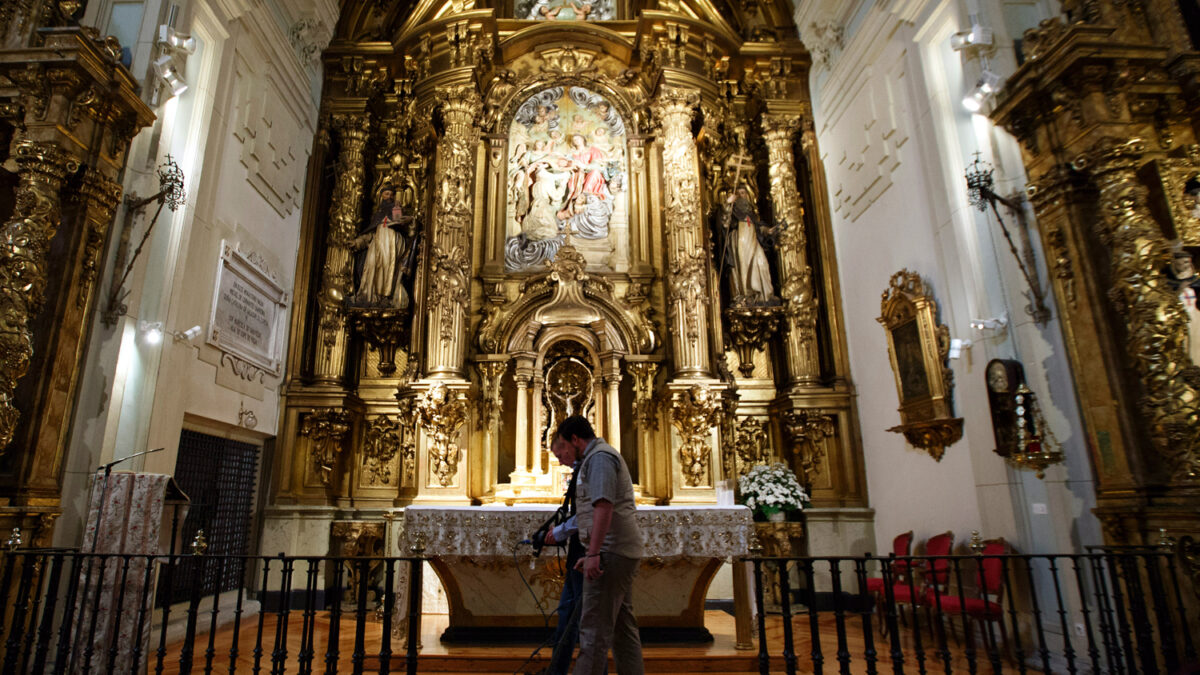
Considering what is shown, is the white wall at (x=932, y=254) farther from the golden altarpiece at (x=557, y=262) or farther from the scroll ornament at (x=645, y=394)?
the scroll ornament at (x=645, y=394)

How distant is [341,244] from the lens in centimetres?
972

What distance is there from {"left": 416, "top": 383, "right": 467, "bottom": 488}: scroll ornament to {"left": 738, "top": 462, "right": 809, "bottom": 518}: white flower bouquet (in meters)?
3.67

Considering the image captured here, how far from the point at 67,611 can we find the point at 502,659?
2860 millimetres

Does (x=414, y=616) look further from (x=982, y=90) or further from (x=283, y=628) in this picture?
(x=982, y=90)

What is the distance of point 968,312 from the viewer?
6.52m

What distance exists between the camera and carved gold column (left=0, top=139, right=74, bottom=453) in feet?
15.5

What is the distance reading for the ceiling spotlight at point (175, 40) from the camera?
19.9ft

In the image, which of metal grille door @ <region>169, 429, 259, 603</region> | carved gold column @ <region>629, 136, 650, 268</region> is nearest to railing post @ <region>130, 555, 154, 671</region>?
metal grille door @ <region>169, 429, 259, 603</region>

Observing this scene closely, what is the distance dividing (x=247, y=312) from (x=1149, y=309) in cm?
882

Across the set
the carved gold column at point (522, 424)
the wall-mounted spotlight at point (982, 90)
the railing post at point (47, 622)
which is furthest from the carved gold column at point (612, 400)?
the railing post at point (47, 622)

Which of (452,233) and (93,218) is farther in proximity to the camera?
(452,233)

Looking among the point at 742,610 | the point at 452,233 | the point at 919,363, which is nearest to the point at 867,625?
the point at 742,610

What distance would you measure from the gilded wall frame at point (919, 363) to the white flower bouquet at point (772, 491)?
1.59 m

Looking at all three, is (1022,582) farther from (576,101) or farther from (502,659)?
(576,101)
